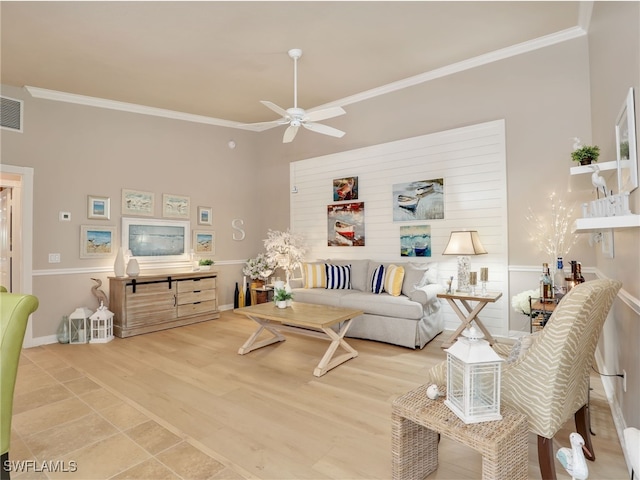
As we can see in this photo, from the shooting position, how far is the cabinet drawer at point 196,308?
5.18m

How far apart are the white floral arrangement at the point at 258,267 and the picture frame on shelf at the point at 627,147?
4.88m

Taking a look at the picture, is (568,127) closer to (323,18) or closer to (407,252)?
(407,252)

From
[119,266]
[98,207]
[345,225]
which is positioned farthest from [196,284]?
[345,225]

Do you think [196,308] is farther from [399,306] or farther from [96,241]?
[399,306]

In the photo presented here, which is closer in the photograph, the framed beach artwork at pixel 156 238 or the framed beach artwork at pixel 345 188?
the framed beach artwork at pixel 156 238

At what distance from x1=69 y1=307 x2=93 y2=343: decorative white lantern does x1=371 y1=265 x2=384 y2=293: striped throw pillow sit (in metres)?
3.72

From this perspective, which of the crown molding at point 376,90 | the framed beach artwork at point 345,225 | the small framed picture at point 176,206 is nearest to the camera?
the crown molding at point 376,90

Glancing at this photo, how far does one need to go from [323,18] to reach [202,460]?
3.68 meters

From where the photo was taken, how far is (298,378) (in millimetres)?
3139

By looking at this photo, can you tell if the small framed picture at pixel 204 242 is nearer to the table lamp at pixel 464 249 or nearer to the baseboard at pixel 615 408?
the table lamp at pixel 464 249

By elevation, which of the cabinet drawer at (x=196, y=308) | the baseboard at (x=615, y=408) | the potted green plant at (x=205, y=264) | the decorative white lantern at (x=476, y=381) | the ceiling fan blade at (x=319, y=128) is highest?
the ceiling fan blade at (x=319, y=128)

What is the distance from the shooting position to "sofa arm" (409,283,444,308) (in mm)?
4008

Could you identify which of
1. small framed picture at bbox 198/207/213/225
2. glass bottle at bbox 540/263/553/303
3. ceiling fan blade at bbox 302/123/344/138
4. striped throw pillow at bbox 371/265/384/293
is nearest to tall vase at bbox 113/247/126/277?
small framed picture at bbox 198/207/213/225

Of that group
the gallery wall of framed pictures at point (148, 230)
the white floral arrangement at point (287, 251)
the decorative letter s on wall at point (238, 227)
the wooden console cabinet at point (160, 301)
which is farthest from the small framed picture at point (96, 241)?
the white floral arrangement at point (287, 251)
